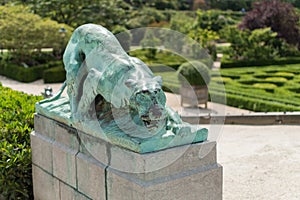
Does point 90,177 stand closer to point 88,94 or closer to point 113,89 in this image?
point 88,94

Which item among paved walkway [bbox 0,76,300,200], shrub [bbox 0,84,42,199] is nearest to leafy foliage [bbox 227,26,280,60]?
paved walkway [bbox 0,76,300,200]

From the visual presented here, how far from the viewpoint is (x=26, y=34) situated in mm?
18703

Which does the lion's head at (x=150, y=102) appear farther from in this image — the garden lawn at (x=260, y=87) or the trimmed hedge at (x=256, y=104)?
the trimmed hedge at (x=256, y=104)

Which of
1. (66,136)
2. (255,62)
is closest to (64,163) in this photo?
(66,136)

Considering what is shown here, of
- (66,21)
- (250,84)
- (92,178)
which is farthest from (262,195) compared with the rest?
(66,21)

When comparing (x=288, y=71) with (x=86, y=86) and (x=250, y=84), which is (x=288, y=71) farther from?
(x=86, y=86)

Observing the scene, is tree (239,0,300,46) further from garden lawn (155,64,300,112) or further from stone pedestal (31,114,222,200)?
stone pedestal (31,114,222,200)

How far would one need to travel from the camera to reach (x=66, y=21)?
23.6 metres

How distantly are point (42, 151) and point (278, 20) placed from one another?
21919 mm

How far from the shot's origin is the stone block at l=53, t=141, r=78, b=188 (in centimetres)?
411

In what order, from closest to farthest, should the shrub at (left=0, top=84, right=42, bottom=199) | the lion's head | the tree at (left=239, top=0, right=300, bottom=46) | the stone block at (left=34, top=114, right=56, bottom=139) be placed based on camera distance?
the lion's head < the stone block at (left=34, top=114, right=56, bottom=139) < the shrub at (left=0, top=84, right=42, bottom=199) < the tree at (left=239, top=0, right=300, bottom=46)

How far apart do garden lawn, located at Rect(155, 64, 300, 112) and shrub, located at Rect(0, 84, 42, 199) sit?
4.22 meters

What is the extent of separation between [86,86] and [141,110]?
31.5 inches

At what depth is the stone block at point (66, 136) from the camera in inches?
161
